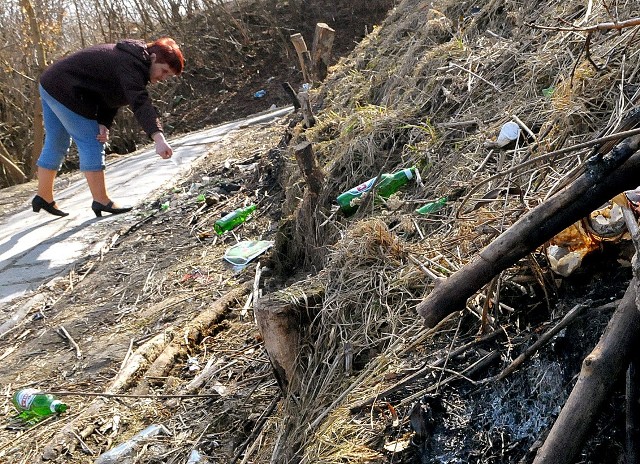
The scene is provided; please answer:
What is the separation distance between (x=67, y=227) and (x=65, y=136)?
791mm

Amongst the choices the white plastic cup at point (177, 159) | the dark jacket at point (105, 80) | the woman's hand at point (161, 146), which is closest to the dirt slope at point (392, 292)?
the woman's hand at point (161, 146)

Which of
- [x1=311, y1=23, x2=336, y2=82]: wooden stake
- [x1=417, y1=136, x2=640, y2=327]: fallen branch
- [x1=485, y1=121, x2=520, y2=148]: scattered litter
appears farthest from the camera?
[x1=311, y1=23, x2=336, y2=82]: wooden stake

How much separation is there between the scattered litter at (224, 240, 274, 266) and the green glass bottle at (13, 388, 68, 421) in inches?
58.9

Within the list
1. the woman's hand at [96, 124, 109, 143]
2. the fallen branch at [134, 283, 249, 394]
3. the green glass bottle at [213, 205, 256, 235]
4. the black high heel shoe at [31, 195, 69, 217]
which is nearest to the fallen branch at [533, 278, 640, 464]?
the fallen branch at [134, 283, 249, 394]

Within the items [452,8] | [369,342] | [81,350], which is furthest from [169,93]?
[369,342]

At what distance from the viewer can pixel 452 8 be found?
5020mm

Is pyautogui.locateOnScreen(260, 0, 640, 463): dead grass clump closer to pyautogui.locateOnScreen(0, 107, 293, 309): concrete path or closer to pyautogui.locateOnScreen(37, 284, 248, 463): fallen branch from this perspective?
pyautogui.locateOnScreen(37, 284, 248, 463): fallen branch

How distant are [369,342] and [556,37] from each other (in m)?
2.16

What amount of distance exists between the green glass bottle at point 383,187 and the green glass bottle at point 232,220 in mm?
1694

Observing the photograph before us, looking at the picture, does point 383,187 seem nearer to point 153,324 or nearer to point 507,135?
point 507,135

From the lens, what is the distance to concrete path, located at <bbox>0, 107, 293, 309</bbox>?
15.9ft

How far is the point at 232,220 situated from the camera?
4988 millimetres

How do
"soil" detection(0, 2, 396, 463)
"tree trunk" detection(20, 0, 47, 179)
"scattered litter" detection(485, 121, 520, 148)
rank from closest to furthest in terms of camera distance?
"soil" detection(0, 2, 396, 463)
"scattered litter" detection(485, 121, 520, 148)
"tree trunk" detection(20, 0, 47, 179)

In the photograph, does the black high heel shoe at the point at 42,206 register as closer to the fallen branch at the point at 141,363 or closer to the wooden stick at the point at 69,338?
the wooden stick at the point at 69,338
